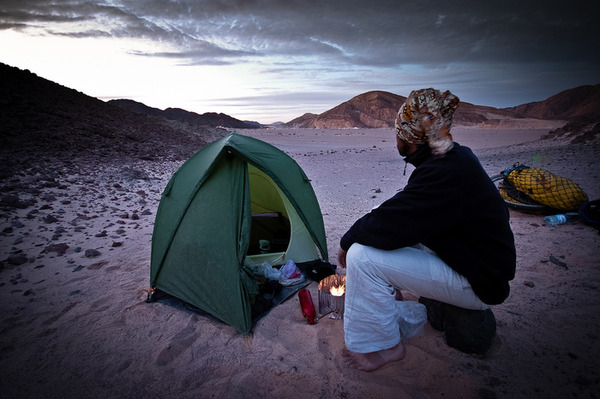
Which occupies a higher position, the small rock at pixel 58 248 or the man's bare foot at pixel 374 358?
the small rock at pixel 58 248

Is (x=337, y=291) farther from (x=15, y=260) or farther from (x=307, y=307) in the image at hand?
(x=15, y=260)

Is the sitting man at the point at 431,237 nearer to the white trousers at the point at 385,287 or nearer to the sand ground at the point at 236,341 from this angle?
the white trousers at the point at 385,287

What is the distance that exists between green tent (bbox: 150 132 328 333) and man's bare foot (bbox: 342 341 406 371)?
1111mm

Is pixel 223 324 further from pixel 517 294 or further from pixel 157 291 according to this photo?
pixel 517 294

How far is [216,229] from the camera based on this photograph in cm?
325

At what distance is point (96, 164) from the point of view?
32.4 ft

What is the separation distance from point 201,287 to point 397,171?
412 inches

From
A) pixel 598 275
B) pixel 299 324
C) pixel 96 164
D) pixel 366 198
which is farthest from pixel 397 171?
pixel 96 164

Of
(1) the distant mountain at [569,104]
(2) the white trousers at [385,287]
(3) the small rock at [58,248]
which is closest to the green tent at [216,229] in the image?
(2) the white trousers at [385,287]

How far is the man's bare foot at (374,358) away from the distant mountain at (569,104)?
116051 millimetres

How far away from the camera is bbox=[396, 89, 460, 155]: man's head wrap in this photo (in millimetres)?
2107

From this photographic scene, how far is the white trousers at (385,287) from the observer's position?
215 centimetres

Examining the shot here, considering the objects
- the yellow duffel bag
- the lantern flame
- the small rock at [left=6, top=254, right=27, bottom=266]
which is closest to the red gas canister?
the lantern flame

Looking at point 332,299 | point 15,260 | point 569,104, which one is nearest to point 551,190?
point 332,299
